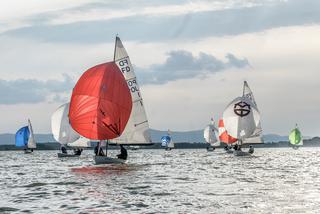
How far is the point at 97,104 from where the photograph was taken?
54.0 meters

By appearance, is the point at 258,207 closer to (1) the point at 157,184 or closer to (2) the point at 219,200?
(2) the point at 219,200

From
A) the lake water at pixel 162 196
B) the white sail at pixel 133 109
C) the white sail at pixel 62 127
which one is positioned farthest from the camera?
the white sail at pixel 62 127

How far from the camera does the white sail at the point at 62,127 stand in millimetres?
94812

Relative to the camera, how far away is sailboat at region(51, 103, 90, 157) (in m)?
94.9

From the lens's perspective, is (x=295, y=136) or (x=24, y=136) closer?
(x=24, y=136)

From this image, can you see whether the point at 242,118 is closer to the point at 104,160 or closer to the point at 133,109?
the point at 133,109

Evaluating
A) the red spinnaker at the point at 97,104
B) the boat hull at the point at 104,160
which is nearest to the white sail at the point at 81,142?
the boat hull at the point at 104,160

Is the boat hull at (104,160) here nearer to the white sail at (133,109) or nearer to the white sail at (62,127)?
the white sail at (133,109)

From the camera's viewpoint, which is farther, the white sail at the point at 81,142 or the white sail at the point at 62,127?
the white sail at the point at 81,142

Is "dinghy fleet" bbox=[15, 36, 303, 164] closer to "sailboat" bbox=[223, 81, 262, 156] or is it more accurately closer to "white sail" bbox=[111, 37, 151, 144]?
"white sail" bbox=[111, 37, 151, 144]

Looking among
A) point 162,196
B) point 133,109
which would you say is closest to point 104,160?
point 133,109

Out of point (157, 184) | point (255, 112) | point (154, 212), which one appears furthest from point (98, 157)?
point (255, 112)

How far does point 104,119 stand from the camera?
54281 mm

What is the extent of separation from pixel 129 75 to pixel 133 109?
360cm
